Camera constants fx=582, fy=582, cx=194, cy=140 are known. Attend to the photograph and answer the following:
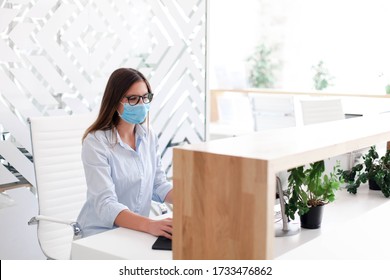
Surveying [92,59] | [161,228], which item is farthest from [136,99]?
[92,59]

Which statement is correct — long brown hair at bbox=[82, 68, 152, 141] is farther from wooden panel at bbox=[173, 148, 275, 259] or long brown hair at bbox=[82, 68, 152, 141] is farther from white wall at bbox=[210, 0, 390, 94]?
white wall at bbox=[210, 0, 390, 94]

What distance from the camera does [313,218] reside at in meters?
1.76

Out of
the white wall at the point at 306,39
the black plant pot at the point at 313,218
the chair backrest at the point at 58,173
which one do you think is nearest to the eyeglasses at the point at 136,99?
the chair backrest at the point at 58,173

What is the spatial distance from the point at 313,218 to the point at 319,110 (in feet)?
8.55

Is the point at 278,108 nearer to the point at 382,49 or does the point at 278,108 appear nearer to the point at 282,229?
the point at 382,49

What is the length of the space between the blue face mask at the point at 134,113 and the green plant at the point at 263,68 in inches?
248

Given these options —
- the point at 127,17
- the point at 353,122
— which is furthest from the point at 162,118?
the point at 353,122

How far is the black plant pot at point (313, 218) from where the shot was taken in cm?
175

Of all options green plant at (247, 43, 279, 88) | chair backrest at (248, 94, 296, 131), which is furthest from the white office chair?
green plant at (247, 43, 279, 88)

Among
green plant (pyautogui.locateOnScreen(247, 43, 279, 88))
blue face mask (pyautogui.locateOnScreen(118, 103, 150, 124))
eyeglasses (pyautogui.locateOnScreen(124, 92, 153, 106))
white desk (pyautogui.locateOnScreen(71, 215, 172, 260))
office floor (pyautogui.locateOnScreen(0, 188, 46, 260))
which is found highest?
green plant (pyautogui.locateOnScreen(247, 43, 279, 88))

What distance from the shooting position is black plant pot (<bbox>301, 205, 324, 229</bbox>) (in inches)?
68.9

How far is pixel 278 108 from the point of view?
542 centimetres

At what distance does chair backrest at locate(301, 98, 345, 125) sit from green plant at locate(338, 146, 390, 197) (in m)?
1.89

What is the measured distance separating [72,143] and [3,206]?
593 mm
